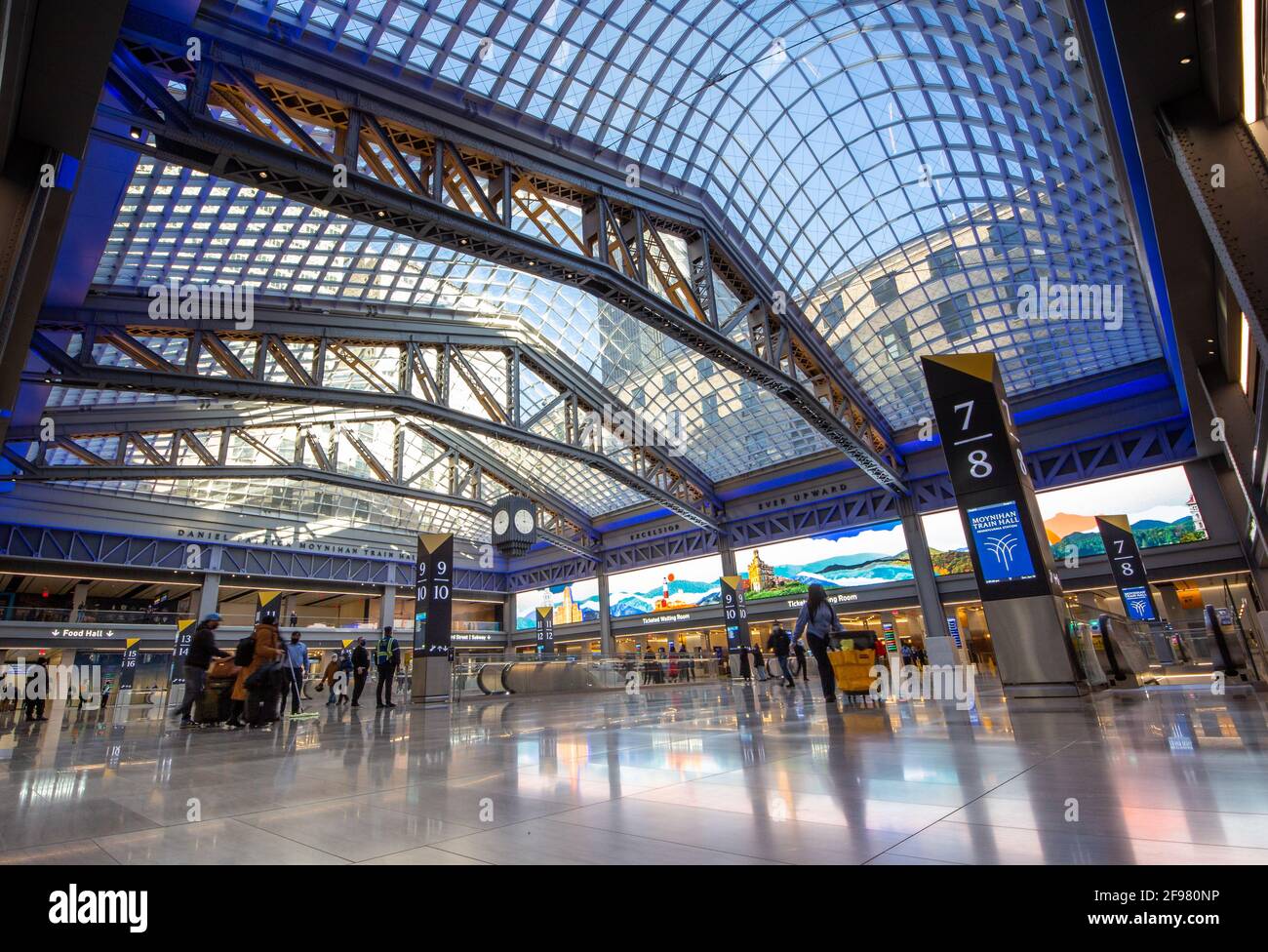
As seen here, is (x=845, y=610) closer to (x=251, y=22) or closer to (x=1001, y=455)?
(x=1001, y=455)

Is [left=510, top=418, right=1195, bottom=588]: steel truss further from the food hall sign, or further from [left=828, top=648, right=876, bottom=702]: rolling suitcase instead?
the food hall sign

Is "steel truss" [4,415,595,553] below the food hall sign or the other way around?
the other way around

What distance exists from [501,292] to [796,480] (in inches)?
824

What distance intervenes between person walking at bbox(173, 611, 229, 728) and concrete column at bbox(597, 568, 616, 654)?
35.8m

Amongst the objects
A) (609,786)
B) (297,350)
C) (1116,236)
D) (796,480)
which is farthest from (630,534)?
(609,786)

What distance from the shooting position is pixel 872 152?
19453 mm

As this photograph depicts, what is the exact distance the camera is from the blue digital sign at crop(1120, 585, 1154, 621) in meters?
21.9

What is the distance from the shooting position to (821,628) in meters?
10.7

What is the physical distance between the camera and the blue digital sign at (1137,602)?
21.9 metres

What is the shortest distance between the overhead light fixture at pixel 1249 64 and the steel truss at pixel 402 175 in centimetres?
1176

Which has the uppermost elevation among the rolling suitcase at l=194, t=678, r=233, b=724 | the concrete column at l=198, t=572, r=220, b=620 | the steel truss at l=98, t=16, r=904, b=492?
the steel truss at l=98, t=16, r=904, b=492

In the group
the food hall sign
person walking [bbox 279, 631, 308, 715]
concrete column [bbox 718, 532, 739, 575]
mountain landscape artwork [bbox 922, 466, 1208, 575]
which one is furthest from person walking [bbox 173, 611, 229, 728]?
the food hall sign

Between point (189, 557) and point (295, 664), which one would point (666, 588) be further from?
point (295, 664)

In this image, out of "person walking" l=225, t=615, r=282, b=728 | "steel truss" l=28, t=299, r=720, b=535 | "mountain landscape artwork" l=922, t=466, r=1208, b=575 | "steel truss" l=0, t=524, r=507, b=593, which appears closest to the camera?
"person walking" l=225, t=615, r=282, b=728
